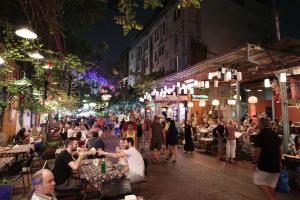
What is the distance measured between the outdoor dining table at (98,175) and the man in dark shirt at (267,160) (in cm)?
322

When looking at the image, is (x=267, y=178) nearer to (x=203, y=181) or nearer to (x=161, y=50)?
(x=203, y=181)

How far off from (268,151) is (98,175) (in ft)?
13.0

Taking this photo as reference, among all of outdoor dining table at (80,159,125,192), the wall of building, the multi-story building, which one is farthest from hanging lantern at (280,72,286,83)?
the wall of building

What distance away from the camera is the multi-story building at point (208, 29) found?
28.1m

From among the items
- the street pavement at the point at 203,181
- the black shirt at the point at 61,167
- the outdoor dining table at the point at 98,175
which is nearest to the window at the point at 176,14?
the street pavement at the point at 203,181

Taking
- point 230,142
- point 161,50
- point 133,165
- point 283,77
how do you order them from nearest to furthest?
point 133,165, point 283,77, point 230,142, point 161,50

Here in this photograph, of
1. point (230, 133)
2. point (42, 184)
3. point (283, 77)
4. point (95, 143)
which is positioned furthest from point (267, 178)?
point (230, 133)

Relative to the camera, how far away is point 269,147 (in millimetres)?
5434

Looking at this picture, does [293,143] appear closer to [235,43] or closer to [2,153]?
[2,153]

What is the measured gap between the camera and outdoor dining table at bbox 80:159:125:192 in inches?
209

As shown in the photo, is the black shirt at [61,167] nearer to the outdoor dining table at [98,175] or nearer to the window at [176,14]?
the outdoor dining table at [98,175]

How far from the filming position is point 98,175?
5.48 metres

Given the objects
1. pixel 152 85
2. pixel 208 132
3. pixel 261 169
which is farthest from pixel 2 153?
pixel 152 85

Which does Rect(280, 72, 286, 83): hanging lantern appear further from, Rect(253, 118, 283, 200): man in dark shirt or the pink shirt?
Rect(253, 118, 283, 200): man in dark shirt
